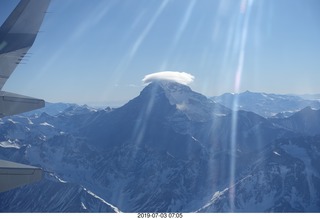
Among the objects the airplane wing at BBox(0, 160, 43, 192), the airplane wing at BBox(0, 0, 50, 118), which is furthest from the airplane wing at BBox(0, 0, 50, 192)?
the airplane wing at BBox(0, 160, 43, 192)

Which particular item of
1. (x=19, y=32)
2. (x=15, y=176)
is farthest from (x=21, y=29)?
(x=15, y=176)

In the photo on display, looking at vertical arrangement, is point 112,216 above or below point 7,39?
below

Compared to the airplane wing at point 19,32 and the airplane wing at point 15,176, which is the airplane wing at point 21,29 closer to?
the airplane wing at point 19,32

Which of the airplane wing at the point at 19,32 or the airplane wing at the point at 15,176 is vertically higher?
the airplane wing at the point at 19,32

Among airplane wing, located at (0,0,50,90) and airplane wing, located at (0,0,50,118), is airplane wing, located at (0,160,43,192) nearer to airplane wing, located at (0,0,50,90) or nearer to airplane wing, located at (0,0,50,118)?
airplane wing, located at (0,0,50,118)

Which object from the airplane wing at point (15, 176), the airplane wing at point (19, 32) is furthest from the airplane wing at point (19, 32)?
the airplane wing at point (15, 176)

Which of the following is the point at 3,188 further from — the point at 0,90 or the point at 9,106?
the point at 0,90

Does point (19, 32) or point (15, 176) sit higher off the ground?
point (19, 32)

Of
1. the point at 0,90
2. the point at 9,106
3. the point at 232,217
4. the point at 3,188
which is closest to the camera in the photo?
the point at 3,188

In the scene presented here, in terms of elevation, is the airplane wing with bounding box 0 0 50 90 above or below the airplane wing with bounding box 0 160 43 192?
above

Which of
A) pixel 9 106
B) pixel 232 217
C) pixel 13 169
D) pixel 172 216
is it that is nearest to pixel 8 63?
pixel 9 106

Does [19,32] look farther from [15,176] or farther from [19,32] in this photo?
[15,176]
